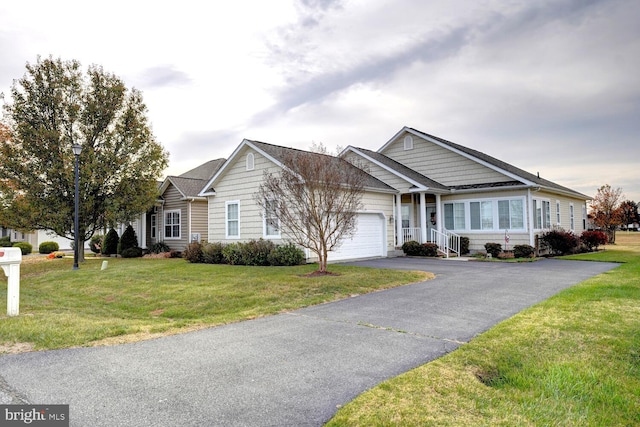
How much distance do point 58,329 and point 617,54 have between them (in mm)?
17412

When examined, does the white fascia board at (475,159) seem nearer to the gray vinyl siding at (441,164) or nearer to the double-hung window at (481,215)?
the gray vinyl siding at (441,164)

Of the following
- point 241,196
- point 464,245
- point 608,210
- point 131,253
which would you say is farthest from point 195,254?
point 608,210

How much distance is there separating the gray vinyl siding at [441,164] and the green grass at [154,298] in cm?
1003

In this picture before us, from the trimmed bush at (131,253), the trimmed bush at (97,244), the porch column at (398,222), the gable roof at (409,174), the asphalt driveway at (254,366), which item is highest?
the gable roof at (409,174)

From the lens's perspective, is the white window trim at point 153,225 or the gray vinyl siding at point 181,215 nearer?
the gray vinyl siding at point 181,215

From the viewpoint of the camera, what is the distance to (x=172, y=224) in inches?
932

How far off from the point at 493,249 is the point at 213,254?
1272 centimetres

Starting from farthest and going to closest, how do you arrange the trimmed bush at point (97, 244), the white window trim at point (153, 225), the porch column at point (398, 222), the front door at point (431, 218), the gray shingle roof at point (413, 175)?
the trimmed bush at point (97, 244)
the white window trim at point (153, 225)
the front door at point (431, 218)
the gray shingle roof at point (413, 175)
the porch column at point (398, 222)

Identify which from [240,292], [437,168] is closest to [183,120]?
[240,292]

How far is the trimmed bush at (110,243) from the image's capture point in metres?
24.7

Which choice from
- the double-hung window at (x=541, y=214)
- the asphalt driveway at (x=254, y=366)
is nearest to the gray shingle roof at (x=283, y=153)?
the double-hung window at (x=541, y=214)

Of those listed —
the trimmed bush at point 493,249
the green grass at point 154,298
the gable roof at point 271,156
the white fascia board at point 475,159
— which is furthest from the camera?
the trimmed bush at point 493,249

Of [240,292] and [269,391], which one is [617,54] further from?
[269,391]

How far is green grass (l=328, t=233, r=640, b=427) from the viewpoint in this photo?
10.9 feet
